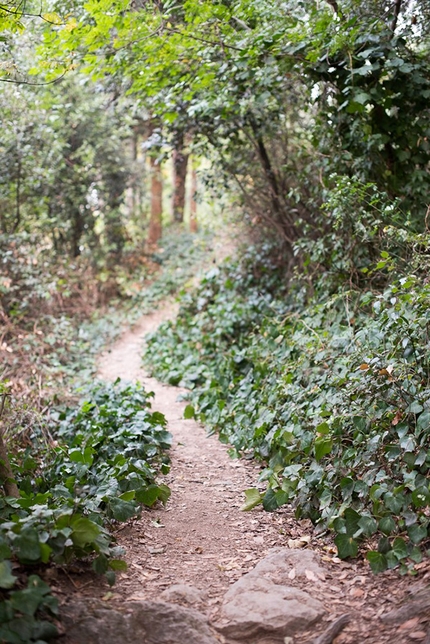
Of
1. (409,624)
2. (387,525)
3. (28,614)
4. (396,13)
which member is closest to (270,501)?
(387,525)

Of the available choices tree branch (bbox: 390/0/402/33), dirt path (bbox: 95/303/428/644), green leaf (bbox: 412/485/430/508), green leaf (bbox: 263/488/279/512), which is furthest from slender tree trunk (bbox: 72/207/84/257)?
green leaf (bbox: 412/485/430/508)

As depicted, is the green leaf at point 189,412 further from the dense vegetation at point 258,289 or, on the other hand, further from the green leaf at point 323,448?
the green leaf at point 323,448

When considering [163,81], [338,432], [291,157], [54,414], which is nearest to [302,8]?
[163,81]

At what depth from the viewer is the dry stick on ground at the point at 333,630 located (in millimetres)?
2877

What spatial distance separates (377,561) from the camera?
132 inches

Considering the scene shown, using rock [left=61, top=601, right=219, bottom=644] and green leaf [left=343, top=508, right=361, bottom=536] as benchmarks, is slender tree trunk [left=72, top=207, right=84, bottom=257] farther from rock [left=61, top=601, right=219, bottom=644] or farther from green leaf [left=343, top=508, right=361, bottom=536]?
rock [left=61, top=601, right=219, bottom=644]

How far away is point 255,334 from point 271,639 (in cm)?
553

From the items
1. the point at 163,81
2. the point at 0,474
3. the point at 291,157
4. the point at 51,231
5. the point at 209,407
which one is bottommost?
the point at 209,407

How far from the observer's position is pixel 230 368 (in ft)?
25.4

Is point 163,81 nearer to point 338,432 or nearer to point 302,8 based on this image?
point 302,8

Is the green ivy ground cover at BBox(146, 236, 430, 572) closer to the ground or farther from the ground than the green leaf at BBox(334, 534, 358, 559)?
farther from the ground

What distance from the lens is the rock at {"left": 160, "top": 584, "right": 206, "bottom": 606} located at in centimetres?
321

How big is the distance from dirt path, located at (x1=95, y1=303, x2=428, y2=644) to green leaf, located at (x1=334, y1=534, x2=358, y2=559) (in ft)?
0.20

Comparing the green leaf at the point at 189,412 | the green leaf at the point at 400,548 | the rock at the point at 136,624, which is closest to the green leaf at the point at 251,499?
the green leaf at the point at 400,548
